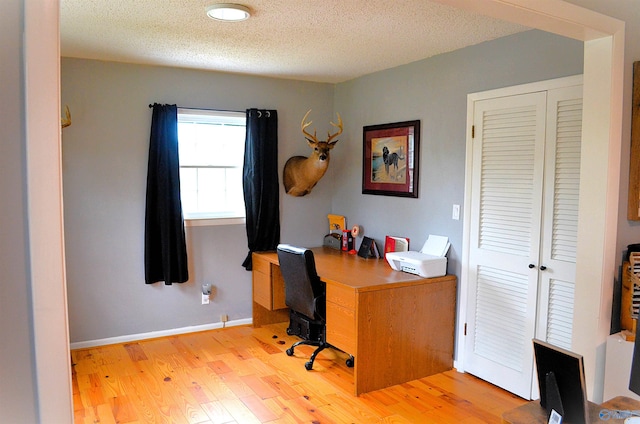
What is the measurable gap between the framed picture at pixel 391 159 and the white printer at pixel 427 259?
0.44 metres

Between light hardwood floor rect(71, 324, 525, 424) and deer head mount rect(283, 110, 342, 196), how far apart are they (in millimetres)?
1539

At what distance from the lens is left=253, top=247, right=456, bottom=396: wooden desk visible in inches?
130

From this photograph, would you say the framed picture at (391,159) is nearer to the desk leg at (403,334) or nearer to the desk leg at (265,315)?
the desk leg at (403,334)

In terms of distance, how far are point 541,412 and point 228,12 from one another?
2.48m

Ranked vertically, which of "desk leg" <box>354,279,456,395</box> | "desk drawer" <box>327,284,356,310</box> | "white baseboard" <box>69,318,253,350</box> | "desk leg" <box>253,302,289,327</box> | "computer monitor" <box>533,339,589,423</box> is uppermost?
"computer monitor" <box>533,339,589,423</box>

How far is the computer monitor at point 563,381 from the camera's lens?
146cm

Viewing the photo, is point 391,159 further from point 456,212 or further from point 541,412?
point 541,412

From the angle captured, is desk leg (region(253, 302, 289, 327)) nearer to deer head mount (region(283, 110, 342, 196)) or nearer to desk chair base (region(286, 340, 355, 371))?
desk chair base (region(286, 340, 355, 371))

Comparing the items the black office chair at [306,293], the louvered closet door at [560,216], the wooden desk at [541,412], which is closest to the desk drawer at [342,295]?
the black office chair at [306,293]

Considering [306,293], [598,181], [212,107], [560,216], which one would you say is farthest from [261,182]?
[598,181]

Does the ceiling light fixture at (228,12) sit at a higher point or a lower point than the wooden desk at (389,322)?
higher

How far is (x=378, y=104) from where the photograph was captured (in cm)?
441

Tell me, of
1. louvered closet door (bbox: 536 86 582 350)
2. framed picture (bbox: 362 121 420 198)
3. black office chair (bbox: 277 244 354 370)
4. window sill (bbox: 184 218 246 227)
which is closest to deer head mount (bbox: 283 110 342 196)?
framed picture (bbox: 362 121 420 198)

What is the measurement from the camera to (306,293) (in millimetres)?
3725
